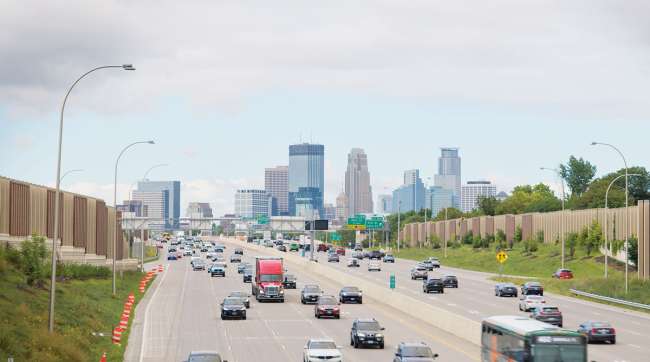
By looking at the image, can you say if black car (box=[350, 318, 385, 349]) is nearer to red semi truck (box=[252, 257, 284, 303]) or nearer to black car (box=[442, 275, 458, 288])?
red semi truck (box=[252, 257, 284, 303])

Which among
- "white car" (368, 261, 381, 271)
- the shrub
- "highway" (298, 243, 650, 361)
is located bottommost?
"highway" (298, 243, 650, 361)

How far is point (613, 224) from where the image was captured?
118188mm

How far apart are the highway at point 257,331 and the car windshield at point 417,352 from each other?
229 inches

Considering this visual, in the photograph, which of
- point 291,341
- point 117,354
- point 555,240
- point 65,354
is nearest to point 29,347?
point 65,354

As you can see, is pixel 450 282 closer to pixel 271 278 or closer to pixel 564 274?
pixel 564 274

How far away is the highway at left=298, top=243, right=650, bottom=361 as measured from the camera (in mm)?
47188

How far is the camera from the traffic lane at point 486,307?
4669cm

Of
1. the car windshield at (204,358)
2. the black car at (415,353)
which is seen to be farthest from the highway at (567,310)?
the car windshield at (204,358)

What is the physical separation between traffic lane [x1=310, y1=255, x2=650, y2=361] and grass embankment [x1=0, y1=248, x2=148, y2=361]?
72.6 ft

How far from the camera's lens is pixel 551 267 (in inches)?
4899

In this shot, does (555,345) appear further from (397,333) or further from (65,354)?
(397,333)

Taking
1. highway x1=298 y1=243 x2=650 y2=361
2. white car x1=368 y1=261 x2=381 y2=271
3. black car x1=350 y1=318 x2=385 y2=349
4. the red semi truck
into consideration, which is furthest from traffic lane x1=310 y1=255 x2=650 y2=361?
the red semi truck

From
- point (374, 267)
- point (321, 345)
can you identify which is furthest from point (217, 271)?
point (321, 345)

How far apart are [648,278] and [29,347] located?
62730 mm
